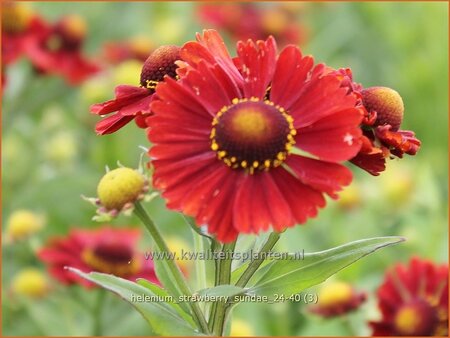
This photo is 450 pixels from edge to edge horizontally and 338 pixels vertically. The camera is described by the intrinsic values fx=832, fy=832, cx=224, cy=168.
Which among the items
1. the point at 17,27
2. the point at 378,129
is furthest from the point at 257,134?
the point at 17,27

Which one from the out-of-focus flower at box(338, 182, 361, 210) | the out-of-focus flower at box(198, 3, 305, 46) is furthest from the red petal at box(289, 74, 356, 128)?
the out-of-focus flower at box(198, 3, 305, 46)

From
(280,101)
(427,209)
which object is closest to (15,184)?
(427,209)

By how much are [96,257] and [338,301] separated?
50cm

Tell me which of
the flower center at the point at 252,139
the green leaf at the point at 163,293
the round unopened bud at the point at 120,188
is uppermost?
the flower center at the point at 252,139

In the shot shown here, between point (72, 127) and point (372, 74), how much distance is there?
4.33ft

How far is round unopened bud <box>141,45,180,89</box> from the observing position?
972 millimetres

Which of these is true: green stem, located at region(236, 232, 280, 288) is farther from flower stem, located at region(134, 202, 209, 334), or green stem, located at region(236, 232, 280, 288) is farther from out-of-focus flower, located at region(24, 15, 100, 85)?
out-of-focus flower, located at region(24, 15, 100, 85)

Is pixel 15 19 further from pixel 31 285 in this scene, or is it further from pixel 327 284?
pixel 327 284

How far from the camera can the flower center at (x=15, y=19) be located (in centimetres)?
221

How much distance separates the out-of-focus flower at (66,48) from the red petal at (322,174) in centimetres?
146

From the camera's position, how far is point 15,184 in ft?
6.79

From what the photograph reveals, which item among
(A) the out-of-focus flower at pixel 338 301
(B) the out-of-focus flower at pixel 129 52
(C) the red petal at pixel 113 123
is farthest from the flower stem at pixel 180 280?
(B) the out-of-focus flower at pixel 129 52

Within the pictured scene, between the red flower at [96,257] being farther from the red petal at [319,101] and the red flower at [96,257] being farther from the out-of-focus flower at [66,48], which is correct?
the red petal at [319,101]

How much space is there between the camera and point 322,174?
0.84 metres
